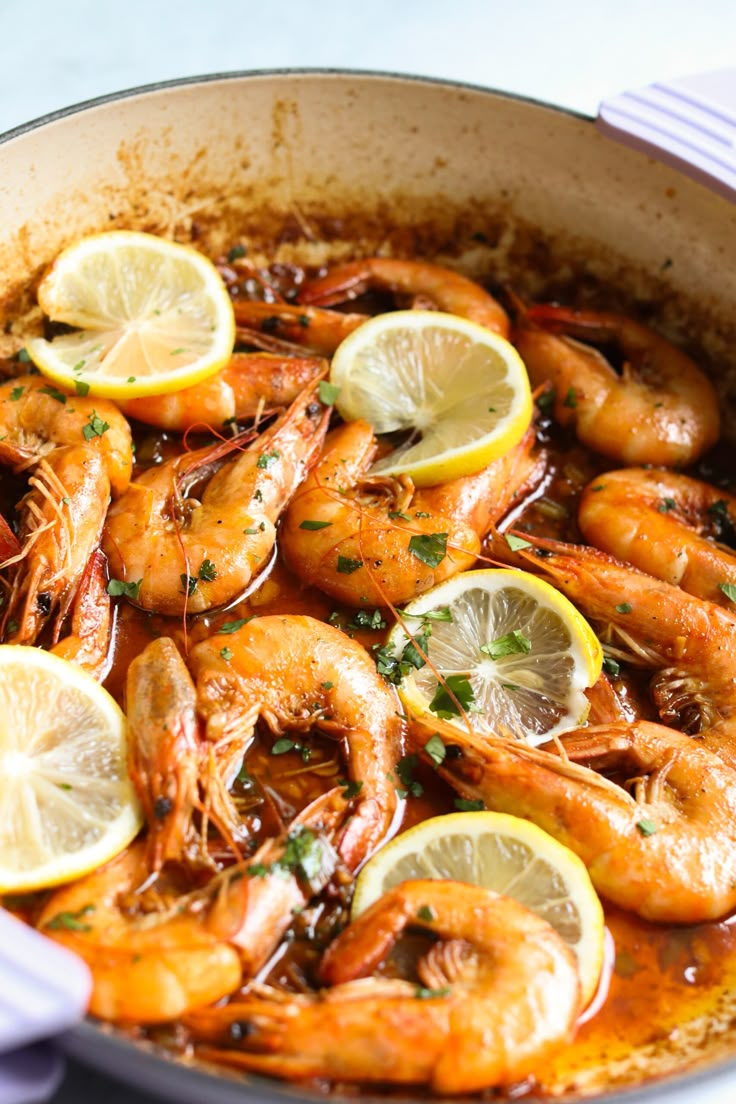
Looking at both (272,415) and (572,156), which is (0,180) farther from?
(572,156)

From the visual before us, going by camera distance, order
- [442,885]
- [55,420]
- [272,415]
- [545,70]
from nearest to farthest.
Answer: [442,885] → [55,420] → [272,415] → [545,70]

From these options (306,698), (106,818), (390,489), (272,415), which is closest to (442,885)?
(306,698)

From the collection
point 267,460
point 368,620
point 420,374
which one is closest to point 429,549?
point 368,620

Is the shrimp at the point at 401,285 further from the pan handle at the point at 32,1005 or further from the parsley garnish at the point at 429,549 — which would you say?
→ the pan handle at the point at 32,1005

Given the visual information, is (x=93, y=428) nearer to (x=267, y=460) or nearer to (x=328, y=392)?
(x=267, y=460)

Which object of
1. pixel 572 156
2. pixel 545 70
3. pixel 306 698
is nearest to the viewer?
pixel 306 698

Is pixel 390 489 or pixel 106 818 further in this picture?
pixel 390 489
